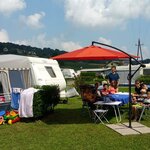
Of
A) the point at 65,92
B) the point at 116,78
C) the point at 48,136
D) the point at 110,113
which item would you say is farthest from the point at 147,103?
the point at 65,92

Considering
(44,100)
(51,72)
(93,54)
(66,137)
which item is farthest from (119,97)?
→ (51,72)

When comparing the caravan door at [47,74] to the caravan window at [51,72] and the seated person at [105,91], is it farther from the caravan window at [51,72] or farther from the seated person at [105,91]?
the seated person at [105,91]

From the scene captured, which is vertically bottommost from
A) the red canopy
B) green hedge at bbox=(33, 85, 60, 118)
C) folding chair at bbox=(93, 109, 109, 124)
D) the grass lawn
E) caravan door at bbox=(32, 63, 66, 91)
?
the grass lawn

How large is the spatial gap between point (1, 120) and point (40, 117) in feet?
4.19

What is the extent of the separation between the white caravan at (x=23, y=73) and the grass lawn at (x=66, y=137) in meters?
1.99

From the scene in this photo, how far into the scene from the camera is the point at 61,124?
9.32 metres

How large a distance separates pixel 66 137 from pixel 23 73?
19.6ft

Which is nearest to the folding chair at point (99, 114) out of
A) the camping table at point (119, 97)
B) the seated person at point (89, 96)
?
the seated person at point (89, 96)

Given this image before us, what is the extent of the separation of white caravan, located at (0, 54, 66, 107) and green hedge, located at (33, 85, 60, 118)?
1123 mm

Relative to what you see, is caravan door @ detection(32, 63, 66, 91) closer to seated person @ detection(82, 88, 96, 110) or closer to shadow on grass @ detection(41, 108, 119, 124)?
shadow on grass @ detection(41, 108, 119, 124)

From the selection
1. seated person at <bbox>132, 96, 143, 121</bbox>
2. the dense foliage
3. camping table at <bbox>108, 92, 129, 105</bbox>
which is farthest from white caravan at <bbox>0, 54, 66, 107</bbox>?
the dense foliage

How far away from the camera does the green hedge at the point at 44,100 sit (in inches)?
383

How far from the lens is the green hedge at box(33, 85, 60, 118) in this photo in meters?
9.72

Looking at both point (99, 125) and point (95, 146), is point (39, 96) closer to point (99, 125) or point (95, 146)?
point (99, 125)
